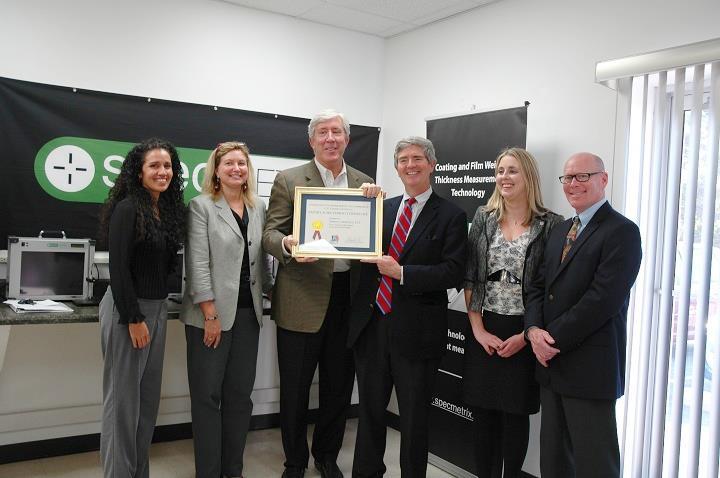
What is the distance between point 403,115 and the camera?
4754 mm

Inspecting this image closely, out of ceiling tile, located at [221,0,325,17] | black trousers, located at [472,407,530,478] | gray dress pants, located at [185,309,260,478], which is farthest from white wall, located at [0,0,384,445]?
black trousers, located at [472,407,530,478]

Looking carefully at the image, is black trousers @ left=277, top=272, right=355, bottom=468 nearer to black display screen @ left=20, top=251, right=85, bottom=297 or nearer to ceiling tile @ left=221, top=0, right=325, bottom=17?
black display screen @ left=20, top=251, right=85, bottom=297

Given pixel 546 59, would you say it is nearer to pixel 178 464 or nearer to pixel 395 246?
pixel 395 246

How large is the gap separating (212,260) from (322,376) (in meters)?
0.92

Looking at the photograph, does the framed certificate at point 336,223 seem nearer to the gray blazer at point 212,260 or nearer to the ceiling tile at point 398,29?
the gray blazer at point 212,260

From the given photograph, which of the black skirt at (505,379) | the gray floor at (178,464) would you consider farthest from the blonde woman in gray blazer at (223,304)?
the black skirt at (505,379)

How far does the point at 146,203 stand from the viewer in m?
2.89

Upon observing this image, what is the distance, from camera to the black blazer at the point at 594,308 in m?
2.51

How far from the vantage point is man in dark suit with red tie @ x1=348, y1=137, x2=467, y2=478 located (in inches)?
114

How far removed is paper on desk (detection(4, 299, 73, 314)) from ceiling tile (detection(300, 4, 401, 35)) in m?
2.48

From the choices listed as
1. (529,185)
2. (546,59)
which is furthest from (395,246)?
(546,59)

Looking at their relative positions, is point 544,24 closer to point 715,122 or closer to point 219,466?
point 715,122

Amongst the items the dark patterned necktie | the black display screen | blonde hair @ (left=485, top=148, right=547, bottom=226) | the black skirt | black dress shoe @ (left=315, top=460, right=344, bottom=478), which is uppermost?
blonde hair @ (left=485, top=148, right=547, bottom=226)

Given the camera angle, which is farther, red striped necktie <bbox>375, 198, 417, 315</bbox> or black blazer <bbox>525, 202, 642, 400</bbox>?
red striped necktie <bbox>375, 198, 417, 315</bbox>
